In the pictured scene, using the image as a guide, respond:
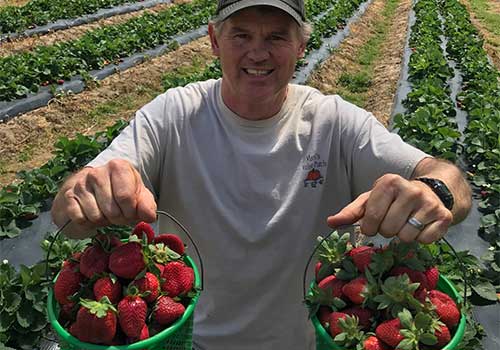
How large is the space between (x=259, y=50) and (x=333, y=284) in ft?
3.58

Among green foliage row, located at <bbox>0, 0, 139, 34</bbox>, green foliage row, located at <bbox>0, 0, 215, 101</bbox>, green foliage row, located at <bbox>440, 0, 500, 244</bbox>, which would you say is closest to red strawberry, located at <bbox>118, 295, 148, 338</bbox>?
green foliage row, located at <bbox>440, 0, 500, 244</bbox>

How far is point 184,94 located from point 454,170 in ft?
3.91

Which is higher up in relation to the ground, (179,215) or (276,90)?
(276,90)

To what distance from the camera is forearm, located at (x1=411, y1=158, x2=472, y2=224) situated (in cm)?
188

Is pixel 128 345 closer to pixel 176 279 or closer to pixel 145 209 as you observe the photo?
pixel 176 279

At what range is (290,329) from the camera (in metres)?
2.46

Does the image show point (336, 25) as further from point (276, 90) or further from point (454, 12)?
point (276, 90)

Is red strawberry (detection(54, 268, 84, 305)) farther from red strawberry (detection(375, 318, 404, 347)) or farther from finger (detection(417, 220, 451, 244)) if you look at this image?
finger (detection(417, 220, 451, 244))

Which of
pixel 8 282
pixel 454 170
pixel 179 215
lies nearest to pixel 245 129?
pixel 179 215

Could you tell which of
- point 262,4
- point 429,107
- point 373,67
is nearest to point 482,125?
point 429,107

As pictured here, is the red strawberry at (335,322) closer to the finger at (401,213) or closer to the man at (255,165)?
the finger at (401,213)

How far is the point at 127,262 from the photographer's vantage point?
57.9 inches

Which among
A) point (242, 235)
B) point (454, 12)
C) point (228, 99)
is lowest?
point (454, 12)

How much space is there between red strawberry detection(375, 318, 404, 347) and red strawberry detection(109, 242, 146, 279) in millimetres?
656
